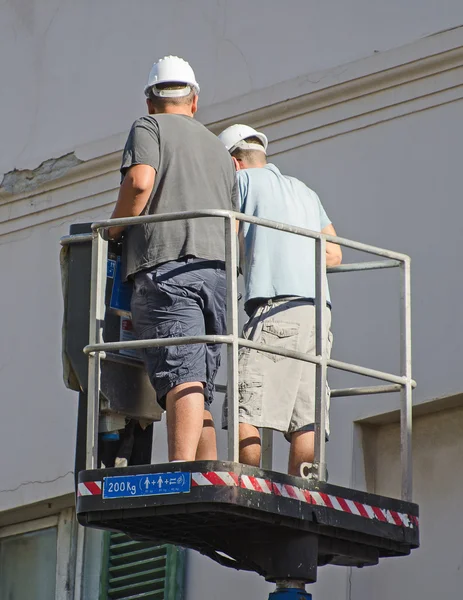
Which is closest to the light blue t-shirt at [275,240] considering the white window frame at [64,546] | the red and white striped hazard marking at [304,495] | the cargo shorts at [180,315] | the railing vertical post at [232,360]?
the cargo shorts at [180,315]

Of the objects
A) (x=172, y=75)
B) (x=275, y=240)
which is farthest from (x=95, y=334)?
(x=172, y=75)

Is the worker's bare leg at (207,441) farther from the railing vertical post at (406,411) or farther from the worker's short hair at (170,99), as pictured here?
the worker's short hair at (170,99)

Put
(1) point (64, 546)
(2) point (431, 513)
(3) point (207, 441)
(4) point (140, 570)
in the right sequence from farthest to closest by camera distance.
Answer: (1) point (64, 546) < (4) point (140, 570) < (2) point (431, 513) < (3) point (207, 441)

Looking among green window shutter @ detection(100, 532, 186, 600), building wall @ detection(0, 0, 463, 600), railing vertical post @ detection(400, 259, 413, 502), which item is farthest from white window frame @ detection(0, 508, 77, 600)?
railing vertical post @ detection(400, 259, 413, 502)

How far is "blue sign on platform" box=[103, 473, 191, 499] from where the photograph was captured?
20.9ft

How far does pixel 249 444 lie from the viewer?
6.72m

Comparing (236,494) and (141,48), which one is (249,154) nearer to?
(236,494)

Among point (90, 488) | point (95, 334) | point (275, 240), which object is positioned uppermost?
point (275, 240)

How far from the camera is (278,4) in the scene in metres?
9.60

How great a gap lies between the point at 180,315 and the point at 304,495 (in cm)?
92

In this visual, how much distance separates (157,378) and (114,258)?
2.32ft

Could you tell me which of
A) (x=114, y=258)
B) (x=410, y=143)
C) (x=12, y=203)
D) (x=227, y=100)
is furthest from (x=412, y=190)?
(x=12, y=203)

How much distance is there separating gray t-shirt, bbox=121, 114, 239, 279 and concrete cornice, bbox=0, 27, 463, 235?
2.28 meters

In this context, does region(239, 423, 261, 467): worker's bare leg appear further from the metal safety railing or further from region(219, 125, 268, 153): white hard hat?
region(219, 125, 268, 153): white hard hat
